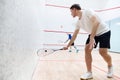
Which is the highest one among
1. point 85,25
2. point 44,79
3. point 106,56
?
point 85,25

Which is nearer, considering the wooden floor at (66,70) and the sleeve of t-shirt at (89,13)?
the sleeve of t-shirt at (89,13)

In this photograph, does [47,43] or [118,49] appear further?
[47,43]

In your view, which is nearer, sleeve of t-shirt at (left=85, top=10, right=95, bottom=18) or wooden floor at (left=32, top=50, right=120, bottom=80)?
sleeve of t-shirt at (left=85, top=10, right=95, bottom=18)

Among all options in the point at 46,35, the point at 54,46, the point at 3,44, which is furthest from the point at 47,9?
the point at 3,44

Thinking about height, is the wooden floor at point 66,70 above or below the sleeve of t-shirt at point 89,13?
below

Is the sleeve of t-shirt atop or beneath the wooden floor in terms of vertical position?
atop

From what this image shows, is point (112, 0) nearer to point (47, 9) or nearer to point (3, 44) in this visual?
point (47, 9)

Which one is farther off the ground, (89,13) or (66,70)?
(89,13)

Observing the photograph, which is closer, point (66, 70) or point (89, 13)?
point (89, 13)

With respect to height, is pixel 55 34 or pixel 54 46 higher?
pixel 55 34

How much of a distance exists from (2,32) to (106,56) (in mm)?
1728

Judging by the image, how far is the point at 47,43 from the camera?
7.20 m

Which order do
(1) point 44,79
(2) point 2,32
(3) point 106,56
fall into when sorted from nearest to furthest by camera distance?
(2) point 2,32 → (1) point 44,79 → (3) point 106,56

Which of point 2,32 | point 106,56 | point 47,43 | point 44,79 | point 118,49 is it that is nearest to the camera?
point 2,32
